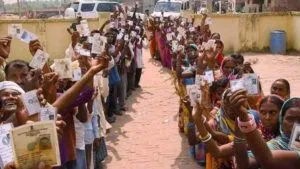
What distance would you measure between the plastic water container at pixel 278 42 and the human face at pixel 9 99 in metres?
15.8

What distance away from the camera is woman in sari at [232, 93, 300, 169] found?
224 centimetres

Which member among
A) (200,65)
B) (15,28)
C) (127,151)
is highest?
(15,28)

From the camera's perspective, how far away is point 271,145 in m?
2.60

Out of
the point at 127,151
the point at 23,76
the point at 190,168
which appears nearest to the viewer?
the point at 23,76

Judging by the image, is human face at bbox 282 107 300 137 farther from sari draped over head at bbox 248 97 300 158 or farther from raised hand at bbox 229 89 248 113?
raised hand at bbox 229 89 248 113

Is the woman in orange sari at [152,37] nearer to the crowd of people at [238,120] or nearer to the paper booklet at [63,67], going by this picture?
the crowd of people at [238,120]

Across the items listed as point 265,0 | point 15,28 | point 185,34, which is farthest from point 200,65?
point 265,0

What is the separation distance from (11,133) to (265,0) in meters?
24.6

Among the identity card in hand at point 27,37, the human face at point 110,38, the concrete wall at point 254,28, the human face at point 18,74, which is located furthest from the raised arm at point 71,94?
the concrete wall at point 254,28

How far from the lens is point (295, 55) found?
57.3 ft

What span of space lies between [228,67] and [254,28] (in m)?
13.3

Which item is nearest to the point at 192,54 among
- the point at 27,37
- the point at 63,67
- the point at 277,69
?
the point at 27,37

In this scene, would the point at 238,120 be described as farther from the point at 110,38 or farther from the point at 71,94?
the point at 110,38

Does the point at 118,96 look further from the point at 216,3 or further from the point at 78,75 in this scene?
the point at 216,3
